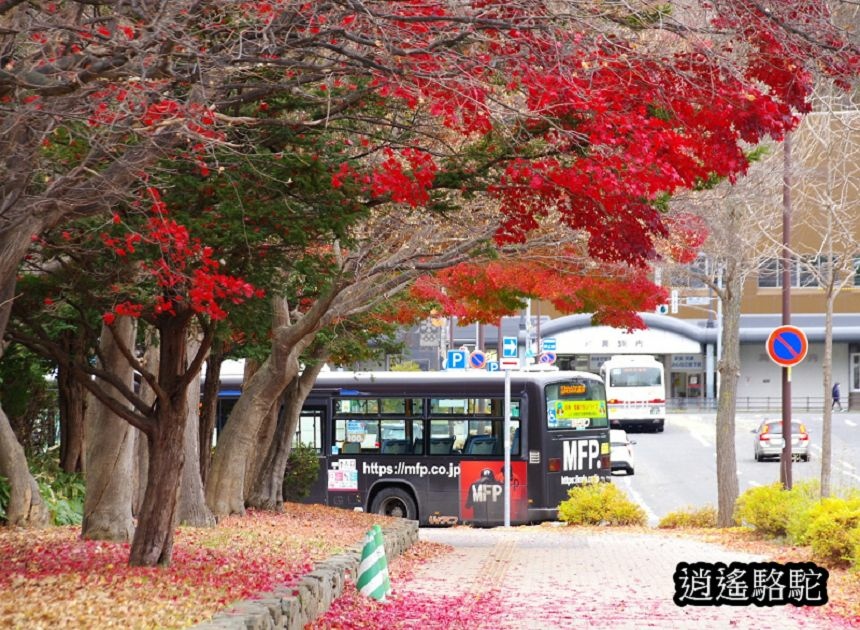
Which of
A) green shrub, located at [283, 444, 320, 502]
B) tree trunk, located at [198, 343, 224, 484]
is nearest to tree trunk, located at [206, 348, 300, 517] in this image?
tree trunk, located at [198, 343, 224, 484]

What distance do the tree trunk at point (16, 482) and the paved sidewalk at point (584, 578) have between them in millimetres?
4965

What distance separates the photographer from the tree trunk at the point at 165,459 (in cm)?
1159

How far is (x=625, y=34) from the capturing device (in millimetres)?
10461

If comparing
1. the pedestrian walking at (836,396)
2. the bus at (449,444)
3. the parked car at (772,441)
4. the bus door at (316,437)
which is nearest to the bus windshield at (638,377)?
the pedestrian walking at (836,396)

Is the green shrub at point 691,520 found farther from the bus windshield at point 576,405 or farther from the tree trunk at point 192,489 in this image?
the tree trunk at point 192,489

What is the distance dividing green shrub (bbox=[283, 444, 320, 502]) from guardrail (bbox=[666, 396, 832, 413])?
39529mm

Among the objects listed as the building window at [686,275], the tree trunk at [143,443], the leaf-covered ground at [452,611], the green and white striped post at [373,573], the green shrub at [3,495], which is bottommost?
the leaf-covered ground at [452,611]

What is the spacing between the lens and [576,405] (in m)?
26.9

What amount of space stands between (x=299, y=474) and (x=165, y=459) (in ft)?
45.7

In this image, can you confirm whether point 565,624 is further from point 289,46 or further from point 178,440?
point 289,46

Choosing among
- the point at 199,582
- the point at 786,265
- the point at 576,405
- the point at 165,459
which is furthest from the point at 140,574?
the point at 576,405

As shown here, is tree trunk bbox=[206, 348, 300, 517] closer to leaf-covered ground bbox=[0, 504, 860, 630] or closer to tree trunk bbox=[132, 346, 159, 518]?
leaf-covered ground bbox=[0, 504, 860, 630]

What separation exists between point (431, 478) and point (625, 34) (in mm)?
16653

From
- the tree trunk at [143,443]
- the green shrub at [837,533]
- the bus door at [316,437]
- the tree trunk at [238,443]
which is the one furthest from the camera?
the bus door at [316,437]
